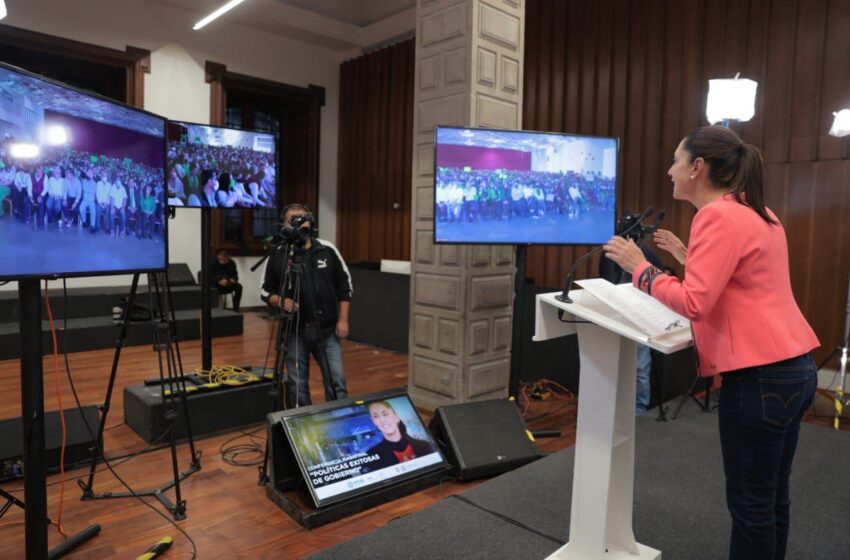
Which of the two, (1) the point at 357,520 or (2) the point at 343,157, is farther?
(2) the point at 343,157

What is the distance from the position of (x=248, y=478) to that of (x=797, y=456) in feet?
9.60

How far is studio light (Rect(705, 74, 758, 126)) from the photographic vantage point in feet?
12.9

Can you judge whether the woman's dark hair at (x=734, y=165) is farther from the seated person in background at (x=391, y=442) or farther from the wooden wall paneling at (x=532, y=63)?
the wooden wall paneling at (x=532, y=63)

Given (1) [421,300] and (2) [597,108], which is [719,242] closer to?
(1) [421,300]

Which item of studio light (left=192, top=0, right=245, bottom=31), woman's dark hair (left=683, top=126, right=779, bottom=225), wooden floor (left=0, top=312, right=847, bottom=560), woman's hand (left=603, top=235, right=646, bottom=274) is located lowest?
wooden floor (left=0, top=312, right=847, bottom=560)

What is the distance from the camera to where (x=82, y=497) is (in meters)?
2.73

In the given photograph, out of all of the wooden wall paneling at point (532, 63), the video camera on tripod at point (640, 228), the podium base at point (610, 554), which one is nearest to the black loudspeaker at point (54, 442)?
the podium base at point (610, 554)

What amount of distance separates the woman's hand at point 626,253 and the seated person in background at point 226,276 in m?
7.13

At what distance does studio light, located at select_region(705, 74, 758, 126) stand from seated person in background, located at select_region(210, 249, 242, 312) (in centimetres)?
636

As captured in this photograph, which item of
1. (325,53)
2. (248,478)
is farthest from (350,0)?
(248,478)

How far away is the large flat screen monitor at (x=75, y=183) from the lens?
1679mm

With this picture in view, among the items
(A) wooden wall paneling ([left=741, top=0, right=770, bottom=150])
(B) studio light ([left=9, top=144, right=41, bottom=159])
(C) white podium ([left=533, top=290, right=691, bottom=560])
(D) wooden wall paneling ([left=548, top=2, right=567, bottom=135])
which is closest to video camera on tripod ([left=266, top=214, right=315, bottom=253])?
(B) studio light ([left=9, top=144, right=41, bottom=159])

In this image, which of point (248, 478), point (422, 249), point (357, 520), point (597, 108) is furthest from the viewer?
point (597, 108)

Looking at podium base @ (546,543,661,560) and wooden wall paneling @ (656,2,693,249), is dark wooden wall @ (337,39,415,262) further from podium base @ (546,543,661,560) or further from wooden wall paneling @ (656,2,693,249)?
podium base @ (546,543,661,560)
